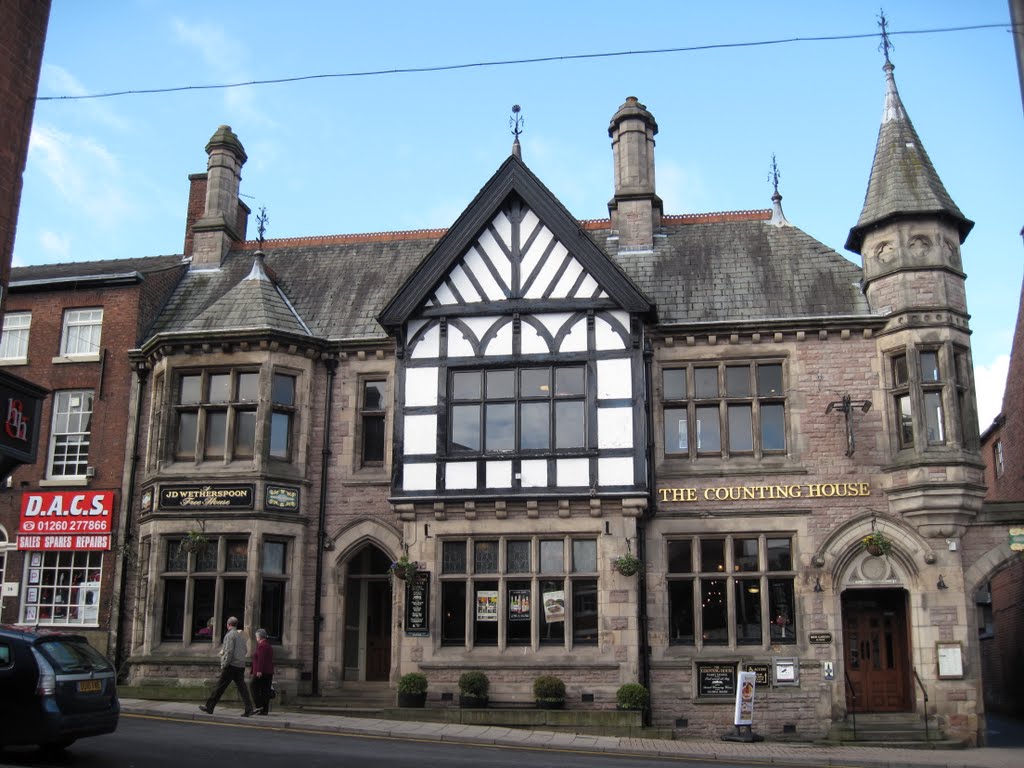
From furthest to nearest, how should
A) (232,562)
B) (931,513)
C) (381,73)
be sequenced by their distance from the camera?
(232,562)
(931,513)
(381,73)

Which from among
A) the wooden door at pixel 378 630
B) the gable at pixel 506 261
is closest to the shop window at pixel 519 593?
the wooden door at pixel 378 630

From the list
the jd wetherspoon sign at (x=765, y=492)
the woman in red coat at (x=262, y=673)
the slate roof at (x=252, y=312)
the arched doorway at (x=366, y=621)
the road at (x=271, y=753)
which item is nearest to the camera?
the road at (x=271, y=753)

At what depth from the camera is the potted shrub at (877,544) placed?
20.3 meters

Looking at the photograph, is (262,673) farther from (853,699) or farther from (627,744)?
(853,699)

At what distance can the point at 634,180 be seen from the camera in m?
25.1

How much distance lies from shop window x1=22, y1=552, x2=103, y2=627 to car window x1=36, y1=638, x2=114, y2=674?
10.0m

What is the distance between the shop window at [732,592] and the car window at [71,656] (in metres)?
11.4

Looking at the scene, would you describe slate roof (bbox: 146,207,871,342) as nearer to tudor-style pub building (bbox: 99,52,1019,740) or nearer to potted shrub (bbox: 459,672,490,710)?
tudor-style pub building (bbox: 99,52,1019,740)

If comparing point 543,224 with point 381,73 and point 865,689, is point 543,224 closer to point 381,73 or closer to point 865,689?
point 381,73

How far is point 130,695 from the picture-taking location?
69.4 ft

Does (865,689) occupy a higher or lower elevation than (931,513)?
lower

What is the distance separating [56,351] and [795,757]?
18.9m

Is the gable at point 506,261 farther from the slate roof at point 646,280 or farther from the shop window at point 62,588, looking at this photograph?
the shop window at point 62,588

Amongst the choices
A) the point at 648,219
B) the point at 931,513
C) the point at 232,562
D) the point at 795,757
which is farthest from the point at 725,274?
the point at 232,562
